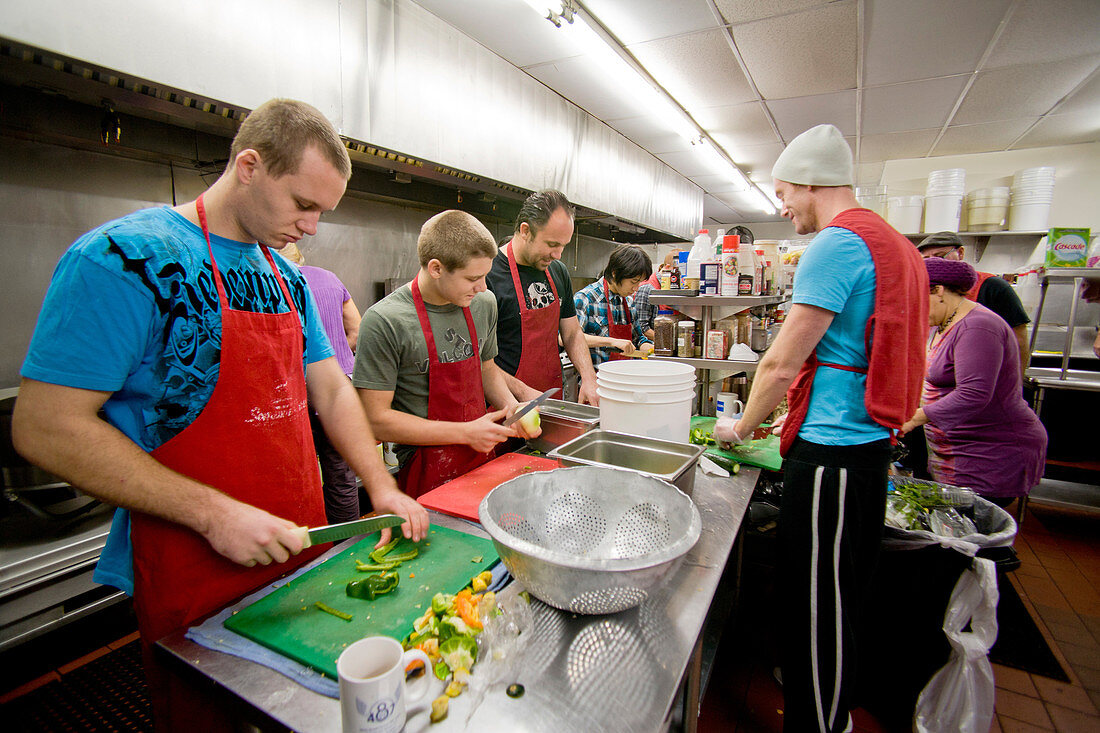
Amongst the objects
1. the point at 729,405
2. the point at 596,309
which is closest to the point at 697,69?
the point at 596,309

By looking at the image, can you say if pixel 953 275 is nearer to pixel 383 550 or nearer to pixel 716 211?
pixel 383 550

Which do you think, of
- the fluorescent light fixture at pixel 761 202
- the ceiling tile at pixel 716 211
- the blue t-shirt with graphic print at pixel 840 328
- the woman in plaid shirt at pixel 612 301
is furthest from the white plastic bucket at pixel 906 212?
the blue t-shirt with graphic print at pixel 840 328

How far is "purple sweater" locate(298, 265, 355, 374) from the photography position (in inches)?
104

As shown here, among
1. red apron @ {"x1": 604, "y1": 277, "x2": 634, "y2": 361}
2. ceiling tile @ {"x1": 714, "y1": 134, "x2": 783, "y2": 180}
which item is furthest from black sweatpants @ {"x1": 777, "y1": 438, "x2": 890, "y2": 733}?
ceiling tile @ {"x1": 714, "y1": 134, "x2": 783, "y2": 180}

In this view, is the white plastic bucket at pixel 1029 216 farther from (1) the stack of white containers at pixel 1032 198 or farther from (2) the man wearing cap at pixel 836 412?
(2) the man wearing cap at pixel 836 412

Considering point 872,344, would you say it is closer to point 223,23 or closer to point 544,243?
point 544,243

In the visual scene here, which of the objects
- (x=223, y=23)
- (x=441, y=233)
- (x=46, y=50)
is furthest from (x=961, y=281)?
(x=46, y=50)

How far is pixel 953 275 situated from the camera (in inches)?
92.6

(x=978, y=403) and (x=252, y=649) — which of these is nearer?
(x=252, y=649)

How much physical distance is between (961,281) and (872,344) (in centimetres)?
135

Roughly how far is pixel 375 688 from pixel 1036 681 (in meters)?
3.04

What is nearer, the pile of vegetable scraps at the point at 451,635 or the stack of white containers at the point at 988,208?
the pile of vegetable scraps at the point at 451,635

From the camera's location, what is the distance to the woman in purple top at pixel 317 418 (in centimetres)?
267

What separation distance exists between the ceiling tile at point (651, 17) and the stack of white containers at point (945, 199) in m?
3.53
